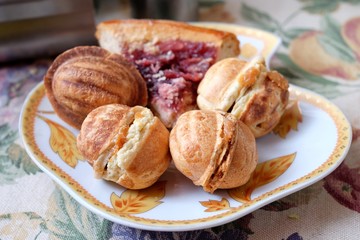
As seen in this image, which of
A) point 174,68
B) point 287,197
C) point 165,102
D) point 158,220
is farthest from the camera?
point 174,68

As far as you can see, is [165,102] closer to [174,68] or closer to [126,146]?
[174,68]

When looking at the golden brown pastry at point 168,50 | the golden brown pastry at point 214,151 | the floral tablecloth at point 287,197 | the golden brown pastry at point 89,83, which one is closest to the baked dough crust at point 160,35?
the golden brown pastry at point 168,50

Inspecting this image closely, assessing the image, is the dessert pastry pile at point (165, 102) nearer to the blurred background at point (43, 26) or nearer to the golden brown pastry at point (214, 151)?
the golden brown pastry at point (214, 151)

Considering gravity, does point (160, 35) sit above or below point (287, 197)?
above

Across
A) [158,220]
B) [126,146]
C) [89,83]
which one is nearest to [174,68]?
[89,83]

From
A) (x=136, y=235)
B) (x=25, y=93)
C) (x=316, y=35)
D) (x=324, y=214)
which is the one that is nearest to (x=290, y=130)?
(x=324, y=214)

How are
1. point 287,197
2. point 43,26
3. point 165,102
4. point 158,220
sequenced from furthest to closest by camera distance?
point 43,26, point 165,102, point 287,197, point 158,220

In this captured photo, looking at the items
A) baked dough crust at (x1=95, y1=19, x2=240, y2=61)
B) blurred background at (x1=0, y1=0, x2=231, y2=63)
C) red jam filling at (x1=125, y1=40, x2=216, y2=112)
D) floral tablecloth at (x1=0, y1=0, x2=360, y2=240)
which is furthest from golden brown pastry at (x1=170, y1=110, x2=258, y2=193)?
blurred background at (x1=0, y1=0, x2=231, y2=63)

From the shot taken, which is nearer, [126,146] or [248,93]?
[126,146]
